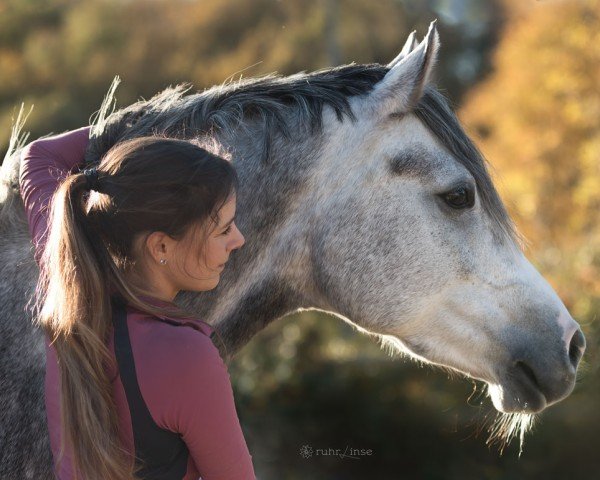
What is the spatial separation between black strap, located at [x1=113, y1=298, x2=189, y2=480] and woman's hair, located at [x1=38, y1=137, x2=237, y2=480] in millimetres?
39

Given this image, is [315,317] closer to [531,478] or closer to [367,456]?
[367,456]

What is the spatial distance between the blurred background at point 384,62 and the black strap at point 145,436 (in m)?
1.32

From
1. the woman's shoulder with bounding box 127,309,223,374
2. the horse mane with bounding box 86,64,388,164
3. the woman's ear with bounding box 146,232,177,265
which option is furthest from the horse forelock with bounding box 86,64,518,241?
the woman's shoulder with bounding box 127,309,223,374

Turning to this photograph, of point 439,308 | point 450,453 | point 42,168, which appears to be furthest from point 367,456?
point 42,168

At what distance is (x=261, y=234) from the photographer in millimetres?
2400

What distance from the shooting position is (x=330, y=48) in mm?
16094

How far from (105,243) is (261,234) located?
24.5 inches

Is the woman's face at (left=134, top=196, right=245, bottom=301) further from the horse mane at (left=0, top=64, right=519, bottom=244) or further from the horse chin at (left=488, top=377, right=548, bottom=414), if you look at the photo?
the horse chin at (left=488, top=377, right=548, bottom=414)

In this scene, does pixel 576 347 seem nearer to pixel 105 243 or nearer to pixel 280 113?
pixel 280 113

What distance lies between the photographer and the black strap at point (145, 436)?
1.74m

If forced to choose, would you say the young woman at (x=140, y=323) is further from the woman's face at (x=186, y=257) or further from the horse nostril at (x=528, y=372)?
the horse nostril at (x=528, y=372)

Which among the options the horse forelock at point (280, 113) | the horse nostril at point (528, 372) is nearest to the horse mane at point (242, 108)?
the horse forelock at point (280, 113)

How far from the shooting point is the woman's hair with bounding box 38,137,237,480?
→ 5.86ft

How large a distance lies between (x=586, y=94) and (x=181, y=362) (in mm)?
19939
